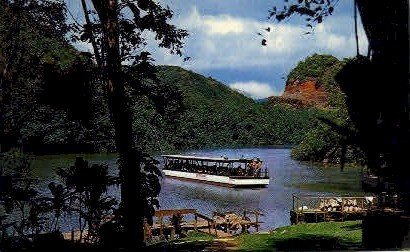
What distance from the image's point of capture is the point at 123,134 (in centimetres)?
781

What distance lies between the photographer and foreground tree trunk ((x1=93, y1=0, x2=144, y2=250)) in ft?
24.3

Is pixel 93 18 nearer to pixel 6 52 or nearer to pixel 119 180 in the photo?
pixel 119 180

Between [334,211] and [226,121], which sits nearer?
[334,211]

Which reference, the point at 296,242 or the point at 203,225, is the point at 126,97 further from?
the point at 203,225

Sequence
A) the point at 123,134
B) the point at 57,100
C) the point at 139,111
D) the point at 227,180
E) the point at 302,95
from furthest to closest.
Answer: the point at 302,95 → the point at 227,180 → the point at 139,111 → the point at 123,134 → the point at 57,100

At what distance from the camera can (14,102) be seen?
13.4 meters

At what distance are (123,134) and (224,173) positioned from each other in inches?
1136

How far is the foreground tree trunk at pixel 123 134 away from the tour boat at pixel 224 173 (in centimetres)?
2697

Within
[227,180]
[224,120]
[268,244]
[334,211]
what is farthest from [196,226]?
[224,120]

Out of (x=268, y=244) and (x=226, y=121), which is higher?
(x=226, y=121)

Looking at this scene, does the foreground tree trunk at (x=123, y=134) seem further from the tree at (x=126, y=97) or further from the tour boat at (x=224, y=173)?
the tour boat at (x=224, y=173)

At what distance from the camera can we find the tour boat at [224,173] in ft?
114

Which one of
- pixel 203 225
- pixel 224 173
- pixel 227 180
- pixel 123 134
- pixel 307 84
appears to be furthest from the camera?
pixel 307 84

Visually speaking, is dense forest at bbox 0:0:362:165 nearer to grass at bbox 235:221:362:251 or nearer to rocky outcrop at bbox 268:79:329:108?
rocky outcrop at bbox 268:79:329:108
